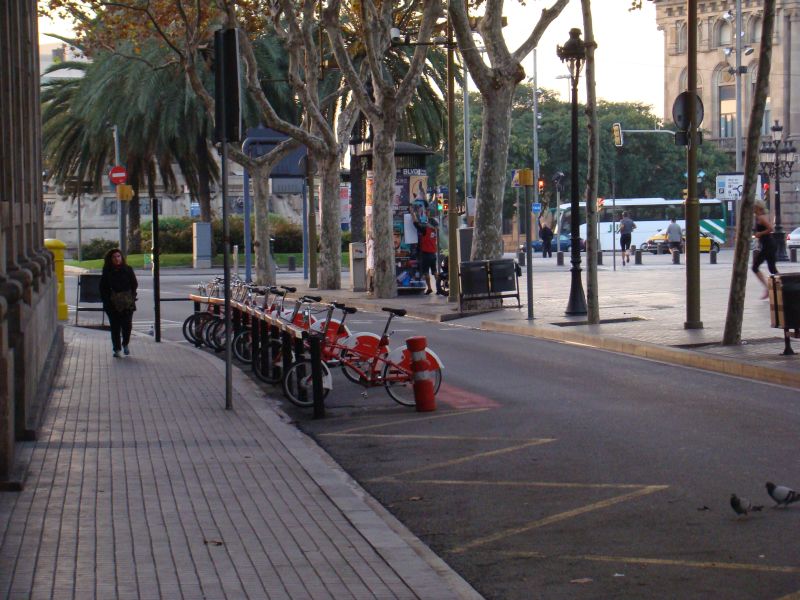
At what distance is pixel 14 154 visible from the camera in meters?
13.0

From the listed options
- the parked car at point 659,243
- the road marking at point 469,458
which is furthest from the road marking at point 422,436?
the parked car at point 659,243

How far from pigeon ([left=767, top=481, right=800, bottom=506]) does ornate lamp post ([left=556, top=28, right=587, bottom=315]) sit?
15.0m

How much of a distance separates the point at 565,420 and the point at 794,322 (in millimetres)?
5002

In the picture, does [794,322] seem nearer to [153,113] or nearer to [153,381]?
[153,381]

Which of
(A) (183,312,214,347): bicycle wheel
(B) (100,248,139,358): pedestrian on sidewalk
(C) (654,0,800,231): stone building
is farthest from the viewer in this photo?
(C) (654,0,800,231): stone building

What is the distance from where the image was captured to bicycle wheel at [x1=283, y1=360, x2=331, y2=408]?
13.3m

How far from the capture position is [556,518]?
26.3 feet

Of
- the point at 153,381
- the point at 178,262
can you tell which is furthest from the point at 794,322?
the point at 178,262

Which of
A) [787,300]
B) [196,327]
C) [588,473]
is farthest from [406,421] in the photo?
[196,327]

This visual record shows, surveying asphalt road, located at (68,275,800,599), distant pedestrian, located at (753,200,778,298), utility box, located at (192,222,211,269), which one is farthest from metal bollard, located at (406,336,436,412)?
utility box, located at (192,222,211,269)

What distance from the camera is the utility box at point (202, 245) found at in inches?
2068

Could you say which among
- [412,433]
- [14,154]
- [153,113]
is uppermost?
[153,113]

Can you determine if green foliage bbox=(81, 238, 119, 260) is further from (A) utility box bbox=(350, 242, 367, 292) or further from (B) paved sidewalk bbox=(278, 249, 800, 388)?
(A) utility box bbox=(350, 242, 367, 292)

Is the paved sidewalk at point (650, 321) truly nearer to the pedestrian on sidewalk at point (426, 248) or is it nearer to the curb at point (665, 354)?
the curb at point (665, 354)
